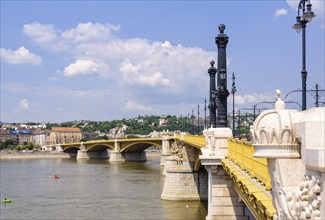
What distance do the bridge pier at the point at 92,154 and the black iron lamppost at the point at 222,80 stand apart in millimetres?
117421

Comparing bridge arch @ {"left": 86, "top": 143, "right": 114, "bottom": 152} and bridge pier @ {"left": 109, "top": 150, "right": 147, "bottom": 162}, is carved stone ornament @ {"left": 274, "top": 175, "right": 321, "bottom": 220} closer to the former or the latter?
bridge pier @ {"left": 109, "top": 150, "right": 147, "bottom": 162}

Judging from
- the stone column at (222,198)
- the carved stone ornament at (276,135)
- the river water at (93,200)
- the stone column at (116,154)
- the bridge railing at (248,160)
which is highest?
the carved stone ornament at (276,135)

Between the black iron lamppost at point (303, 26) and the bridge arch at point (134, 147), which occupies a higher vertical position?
the black iron lamppost at point (303, 26)

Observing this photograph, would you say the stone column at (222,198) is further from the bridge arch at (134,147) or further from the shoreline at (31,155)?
the shoreline at (31,155)

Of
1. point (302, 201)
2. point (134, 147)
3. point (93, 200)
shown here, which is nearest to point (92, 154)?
point (134, 147)

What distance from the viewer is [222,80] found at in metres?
19.2

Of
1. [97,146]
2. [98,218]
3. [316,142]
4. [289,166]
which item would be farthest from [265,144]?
[97,146]

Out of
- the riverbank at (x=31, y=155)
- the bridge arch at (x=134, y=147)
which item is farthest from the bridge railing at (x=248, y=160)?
the riverbank at (x=31, y=155)

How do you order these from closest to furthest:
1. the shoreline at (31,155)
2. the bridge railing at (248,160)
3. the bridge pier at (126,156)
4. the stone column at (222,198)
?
the bridge railing at (248,160)
the stone column at (222,198)
the bridge pier at (126,156)
the shoreline at (31,155)

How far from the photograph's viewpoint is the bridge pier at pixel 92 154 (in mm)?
134375

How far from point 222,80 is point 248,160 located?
7.25m

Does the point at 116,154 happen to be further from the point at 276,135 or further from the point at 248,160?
the point at 276,135

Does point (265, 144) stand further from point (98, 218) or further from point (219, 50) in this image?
point (98, 218)

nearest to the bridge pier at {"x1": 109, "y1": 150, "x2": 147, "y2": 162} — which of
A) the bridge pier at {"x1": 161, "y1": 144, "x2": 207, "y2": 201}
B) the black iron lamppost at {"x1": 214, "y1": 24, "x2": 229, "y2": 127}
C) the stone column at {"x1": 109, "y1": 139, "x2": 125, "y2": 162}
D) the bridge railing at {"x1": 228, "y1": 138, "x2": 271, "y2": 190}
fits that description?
the stone column at {"x1": 109, "y1": 139, "x2": 125, "y2": 162}
